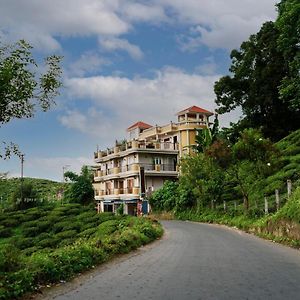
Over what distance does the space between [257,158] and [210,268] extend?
20217 mm

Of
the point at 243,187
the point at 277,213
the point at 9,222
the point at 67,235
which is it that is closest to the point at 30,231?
the point at 9,222

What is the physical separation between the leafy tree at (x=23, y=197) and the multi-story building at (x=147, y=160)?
9.29 metres

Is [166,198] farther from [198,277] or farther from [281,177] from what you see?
[198,277]

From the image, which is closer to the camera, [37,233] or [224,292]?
[224,292]

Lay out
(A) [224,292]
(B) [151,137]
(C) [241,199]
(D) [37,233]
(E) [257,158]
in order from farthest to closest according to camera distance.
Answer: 1. (B) [151,137]
2. (D) [37,233]
3. (C) [241,199]
4. (E) [257,158]
5. (A) [224,292]

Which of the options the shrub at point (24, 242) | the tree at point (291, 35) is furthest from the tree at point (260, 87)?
the shrub at point (24, 242)

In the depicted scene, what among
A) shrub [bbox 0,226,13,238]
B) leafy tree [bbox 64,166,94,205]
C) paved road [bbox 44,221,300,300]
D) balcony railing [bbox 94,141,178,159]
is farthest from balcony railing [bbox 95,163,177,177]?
paved road [bbox 44,221,300,300]

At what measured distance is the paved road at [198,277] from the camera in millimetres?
8500

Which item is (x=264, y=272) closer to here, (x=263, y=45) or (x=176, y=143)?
(x=263, y=45)

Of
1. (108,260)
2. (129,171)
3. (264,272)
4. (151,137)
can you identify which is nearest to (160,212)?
(129,171)

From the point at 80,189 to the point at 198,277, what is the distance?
61.9 meters

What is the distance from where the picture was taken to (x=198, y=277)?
33.8ft

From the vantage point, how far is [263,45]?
48.8 metres

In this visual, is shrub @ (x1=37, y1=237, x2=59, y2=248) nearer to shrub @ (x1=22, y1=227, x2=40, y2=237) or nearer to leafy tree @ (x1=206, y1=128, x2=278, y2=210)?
shrub @ (x1=22, y1=227, x2=40, y2=237)
